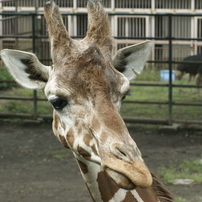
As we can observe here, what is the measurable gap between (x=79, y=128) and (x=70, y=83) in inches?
10.7

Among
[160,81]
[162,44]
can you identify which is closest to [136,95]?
[160,81]

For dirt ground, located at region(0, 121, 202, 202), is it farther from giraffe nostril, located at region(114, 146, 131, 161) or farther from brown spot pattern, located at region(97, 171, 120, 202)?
giraffe nostril, located at region(114, 146, 131, 161)

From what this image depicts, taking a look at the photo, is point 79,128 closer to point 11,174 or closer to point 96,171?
point 96,171

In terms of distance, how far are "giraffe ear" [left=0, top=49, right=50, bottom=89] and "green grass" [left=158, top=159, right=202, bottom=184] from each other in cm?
374

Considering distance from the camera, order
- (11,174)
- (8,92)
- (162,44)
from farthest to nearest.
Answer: (162,44)
(8,92)
(11,174)

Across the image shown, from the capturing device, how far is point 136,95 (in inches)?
447

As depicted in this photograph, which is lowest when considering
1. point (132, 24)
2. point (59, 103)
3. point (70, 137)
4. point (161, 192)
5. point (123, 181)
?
point (161, 192)

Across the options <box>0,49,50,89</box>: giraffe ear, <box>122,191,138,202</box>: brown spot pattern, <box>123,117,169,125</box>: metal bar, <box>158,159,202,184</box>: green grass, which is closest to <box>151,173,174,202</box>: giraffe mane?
<box>122,191,138,202</box>: brown spot pattern

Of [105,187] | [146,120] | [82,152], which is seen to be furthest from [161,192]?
[146,120]

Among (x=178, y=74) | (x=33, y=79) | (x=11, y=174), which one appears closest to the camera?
(x=33, y=79)

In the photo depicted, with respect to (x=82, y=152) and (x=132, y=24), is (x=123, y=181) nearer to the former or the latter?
(x=82, y=152)

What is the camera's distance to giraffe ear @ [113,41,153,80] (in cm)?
323

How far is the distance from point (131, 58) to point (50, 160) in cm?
453

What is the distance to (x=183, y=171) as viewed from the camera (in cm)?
684
